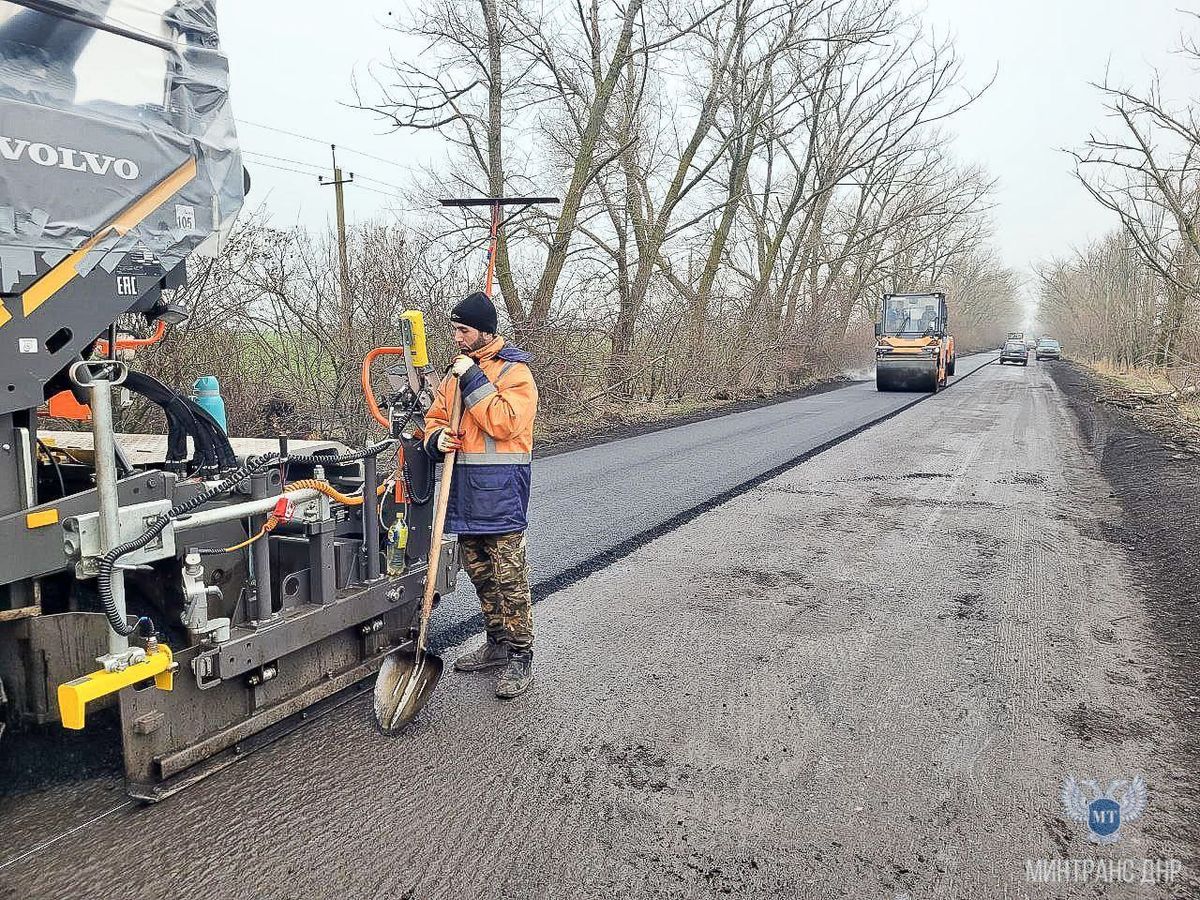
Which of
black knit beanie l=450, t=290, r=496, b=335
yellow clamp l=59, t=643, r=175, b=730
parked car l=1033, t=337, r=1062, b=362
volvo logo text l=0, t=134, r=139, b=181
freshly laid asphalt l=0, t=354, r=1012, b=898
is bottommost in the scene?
freshly laid asphalt l=0, t=354, r=1012, b=898

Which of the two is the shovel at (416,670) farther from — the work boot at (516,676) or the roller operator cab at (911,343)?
the roller operator cab at (911,343)

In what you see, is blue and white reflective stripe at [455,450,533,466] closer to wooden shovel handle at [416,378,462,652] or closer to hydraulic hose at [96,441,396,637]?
wooden shovel handle at [416,378,462,652]

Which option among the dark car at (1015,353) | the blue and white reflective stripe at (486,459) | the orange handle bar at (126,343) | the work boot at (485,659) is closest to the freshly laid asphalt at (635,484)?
the work boot at (485,659)

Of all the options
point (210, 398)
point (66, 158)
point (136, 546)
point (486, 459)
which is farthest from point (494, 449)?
point (66, 158)

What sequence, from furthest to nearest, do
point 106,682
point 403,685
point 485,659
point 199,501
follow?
1. point 485,659
2. point 403,685
3. point 199,501
4. point 106,682

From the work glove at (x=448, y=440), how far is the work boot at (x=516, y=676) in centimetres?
104

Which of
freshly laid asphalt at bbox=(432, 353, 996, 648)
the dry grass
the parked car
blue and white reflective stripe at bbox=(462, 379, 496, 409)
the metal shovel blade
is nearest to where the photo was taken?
the metal shovel blade

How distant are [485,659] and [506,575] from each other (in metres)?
0.48

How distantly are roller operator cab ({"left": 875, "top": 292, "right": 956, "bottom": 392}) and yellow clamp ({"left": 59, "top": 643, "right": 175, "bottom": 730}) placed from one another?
24.8m

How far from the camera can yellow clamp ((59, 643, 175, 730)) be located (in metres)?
2.67

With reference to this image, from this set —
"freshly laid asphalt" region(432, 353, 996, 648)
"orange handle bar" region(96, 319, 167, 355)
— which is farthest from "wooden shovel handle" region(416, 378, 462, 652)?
"orange handle bar" region(96, 319, 167, 355)

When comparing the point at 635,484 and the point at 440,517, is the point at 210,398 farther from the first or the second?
the point at 635,484

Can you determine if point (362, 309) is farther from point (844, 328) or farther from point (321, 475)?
point (844, 328)

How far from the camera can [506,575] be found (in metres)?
4.09
